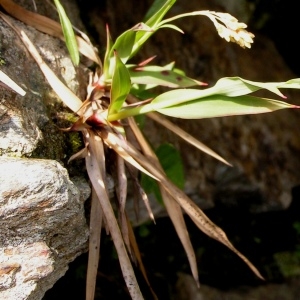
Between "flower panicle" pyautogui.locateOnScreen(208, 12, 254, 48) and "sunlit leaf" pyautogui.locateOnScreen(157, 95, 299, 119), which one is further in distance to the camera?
"sunlit leaf" pyautogui.locateOnScreen(157, 95, 299, 119)

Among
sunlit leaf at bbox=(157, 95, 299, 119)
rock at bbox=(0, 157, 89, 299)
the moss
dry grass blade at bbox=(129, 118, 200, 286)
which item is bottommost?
the moss

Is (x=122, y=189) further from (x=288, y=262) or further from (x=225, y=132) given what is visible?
(x=288, y=262)

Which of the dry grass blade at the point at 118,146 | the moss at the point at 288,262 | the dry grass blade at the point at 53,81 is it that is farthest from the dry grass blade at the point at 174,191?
the moss at the point at 288,262

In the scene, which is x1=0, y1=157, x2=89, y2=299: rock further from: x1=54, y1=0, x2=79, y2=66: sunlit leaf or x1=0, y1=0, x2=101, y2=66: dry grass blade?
x1=0, y1=0, x2=101, y2=66: dry grass blade

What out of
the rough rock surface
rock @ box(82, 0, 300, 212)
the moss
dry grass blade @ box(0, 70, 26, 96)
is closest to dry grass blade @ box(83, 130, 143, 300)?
the rough rock surface

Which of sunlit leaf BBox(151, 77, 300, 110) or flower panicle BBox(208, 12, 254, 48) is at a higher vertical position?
flower panicle BBox(208, 12, 254, 48)

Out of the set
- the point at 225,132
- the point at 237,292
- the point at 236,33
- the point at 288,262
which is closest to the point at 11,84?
the point at 236,33
